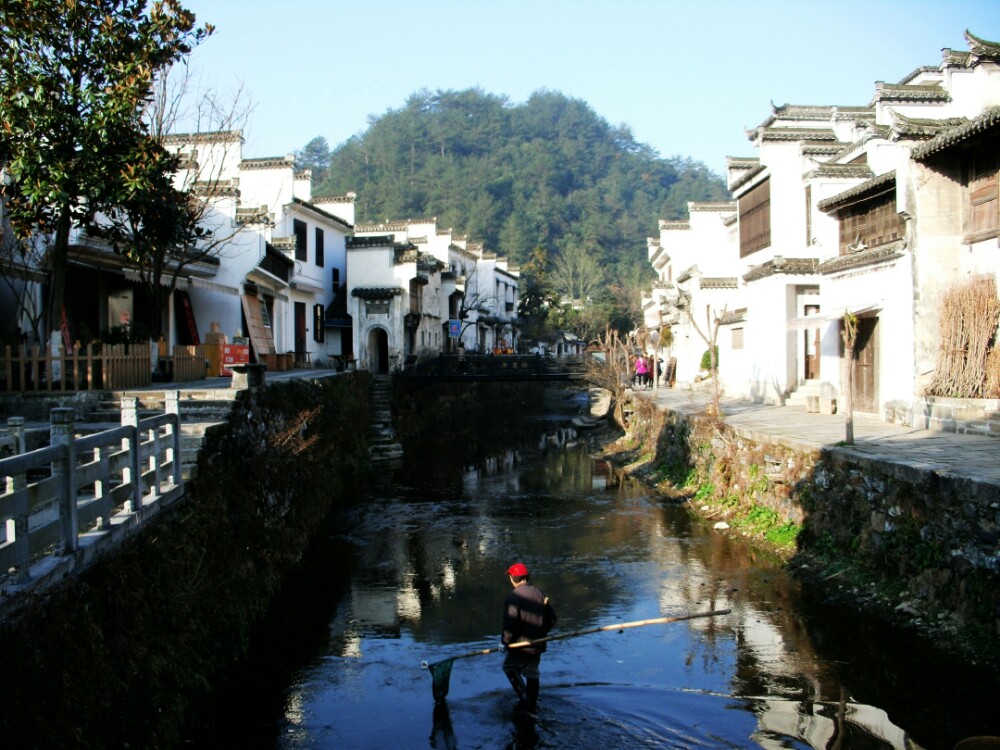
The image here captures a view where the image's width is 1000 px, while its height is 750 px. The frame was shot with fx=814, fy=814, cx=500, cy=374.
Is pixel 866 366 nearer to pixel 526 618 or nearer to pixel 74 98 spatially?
→ pixel 526 618

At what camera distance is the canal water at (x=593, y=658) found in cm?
770

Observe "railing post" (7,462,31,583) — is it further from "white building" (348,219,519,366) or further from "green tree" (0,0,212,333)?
"white building" (348,219,519,366)

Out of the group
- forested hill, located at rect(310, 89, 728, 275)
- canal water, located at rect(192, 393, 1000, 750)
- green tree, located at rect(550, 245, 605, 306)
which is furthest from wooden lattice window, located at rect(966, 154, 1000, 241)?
forested hill, located at rect(310, 89, 728, 275)

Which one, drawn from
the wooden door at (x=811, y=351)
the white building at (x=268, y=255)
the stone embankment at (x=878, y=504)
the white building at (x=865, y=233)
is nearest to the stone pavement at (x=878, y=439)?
the stone embankment at (x=878, y=504)

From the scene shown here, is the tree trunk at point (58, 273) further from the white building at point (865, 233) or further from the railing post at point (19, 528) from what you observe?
the white building at point (865, 233)

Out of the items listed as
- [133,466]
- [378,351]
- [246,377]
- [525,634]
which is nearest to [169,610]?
[133,466]

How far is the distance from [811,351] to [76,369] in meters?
19.8

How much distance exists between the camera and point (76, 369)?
13586 mm

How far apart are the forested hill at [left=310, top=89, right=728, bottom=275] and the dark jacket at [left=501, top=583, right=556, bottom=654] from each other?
8263cm

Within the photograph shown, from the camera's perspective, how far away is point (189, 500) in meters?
10.3

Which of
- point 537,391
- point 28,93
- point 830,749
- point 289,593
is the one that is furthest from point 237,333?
point 537,391

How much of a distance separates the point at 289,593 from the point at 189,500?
8.47ft

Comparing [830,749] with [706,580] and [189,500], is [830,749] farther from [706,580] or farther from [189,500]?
[189,500]

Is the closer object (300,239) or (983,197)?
(983,197)
